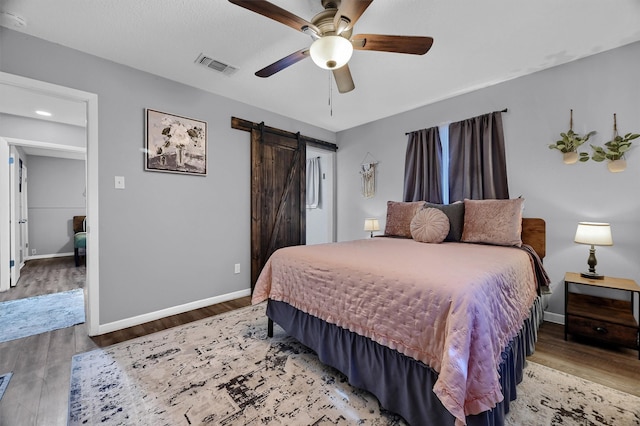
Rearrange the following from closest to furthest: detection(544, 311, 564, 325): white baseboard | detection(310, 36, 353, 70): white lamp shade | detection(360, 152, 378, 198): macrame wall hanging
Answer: detection(310, 36, 353, 70): white lamp shade
detection(544, 311, 564, 325): white baseboard
detection(360, 152, 378, 198): macrame wall hanging

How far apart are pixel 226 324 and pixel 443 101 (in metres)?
3.64

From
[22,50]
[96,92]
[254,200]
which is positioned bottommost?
[254,200]

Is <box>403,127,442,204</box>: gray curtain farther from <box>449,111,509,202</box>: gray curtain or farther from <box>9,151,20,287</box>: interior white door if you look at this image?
<box>9,151,20,287</box>: interior white door

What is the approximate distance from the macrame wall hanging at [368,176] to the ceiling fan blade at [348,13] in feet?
8.77

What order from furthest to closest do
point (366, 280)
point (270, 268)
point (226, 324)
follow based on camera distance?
point (226, 324)
point (270, 268)
point (366, 280)

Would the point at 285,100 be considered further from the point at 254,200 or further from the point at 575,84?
the point at 575,84

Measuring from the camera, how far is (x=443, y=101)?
3.38 m

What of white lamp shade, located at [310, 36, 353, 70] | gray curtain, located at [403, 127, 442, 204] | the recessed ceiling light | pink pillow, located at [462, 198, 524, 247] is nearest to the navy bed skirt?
pink pillow, located at [462, 198, 524, 247]

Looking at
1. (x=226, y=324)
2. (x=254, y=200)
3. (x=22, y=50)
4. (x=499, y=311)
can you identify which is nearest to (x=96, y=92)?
(x=22, y=50)

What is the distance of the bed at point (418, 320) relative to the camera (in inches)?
41.3

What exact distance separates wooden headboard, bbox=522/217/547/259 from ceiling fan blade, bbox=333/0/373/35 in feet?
8.39

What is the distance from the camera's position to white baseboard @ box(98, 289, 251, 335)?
2412 mm

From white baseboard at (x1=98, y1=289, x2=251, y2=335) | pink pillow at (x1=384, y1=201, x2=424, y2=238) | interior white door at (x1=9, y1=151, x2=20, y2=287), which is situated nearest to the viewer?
white baseboard at (x1=98, y1=289, x2=251, y2=335)

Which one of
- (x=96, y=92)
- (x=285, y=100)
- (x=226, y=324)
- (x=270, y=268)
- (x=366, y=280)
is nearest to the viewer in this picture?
(x=366, y=280)
